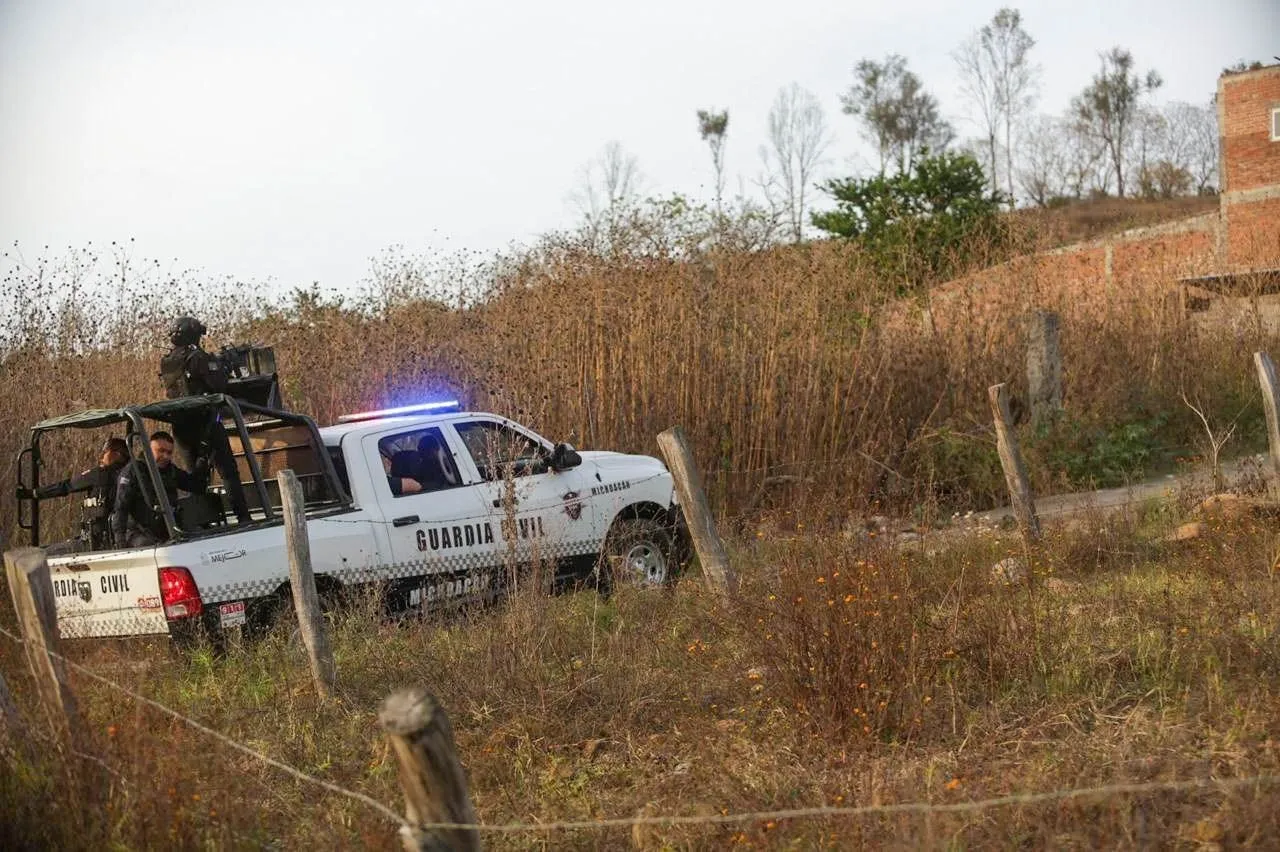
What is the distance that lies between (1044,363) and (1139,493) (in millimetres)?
3407

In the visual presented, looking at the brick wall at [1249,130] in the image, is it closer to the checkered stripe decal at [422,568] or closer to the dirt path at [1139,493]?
the dirt path at [1139,493]

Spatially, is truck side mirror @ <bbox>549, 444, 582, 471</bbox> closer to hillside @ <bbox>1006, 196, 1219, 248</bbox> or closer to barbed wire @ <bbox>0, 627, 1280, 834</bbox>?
barbed wire @ <bbox>0, 627, 1280, 834</bbox>

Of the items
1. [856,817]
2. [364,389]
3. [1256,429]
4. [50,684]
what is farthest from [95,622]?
[1256,429]

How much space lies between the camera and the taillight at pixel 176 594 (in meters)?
8.07

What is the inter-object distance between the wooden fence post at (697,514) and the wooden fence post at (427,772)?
177 inches

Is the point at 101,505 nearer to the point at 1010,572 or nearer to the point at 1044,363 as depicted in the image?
the point at 1010,572

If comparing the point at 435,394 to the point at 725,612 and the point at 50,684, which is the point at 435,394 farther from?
the point at 50,684

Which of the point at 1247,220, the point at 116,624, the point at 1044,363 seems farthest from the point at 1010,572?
the point at 1247,220

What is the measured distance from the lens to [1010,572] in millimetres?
8672

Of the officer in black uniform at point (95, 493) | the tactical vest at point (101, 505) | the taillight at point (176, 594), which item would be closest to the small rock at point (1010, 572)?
the taillight at point (176, 594)

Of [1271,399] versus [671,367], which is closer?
[1271,399]

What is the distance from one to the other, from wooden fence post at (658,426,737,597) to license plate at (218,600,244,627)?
268 cm

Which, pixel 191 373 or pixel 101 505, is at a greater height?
pixel 191 373

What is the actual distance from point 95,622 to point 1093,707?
565cm
